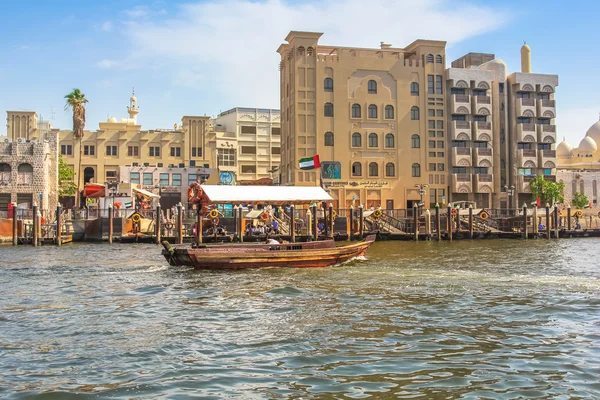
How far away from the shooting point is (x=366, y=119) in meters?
70.9

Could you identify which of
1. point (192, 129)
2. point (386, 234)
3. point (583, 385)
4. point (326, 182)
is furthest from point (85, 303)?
point (192, 129)

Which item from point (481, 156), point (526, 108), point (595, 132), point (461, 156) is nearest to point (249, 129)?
point (461, 156)

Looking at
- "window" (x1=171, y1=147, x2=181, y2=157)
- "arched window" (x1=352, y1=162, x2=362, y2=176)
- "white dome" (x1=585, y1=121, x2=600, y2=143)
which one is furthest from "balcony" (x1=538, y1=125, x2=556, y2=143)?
"window" (x1=171, y1=147, x2=181, y2=157)

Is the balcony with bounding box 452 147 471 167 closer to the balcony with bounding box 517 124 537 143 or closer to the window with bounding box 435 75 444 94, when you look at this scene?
the window with bounding box 435 75 444 94

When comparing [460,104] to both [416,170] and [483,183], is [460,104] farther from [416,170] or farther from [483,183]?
[483,183]

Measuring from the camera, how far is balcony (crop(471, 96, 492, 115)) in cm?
7306

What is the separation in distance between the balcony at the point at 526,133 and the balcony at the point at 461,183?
879 centimetres

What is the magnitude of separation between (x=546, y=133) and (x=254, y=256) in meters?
60.3

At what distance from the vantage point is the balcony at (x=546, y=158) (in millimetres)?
75750

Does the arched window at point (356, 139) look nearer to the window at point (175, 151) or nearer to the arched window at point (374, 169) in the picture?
the arched window at point (374, 169)

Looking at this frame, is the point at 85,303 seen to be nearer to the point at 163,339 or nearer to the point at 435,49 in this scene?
the point at 163,339

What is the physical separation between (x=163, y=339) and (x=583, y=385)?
7864 millimetres

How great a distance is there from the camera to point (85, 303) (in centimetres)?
1709

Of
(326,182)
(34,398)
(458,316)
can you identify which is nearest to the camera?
(34,398)
